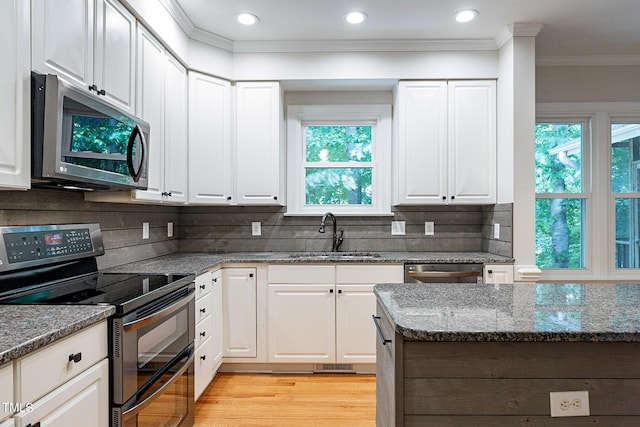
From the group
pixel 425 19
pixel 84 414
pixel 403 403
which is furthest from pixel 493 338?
pixel 425 19

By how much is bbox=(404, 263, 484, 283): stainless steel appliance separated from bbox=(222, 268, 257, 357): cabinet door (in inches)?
46.8

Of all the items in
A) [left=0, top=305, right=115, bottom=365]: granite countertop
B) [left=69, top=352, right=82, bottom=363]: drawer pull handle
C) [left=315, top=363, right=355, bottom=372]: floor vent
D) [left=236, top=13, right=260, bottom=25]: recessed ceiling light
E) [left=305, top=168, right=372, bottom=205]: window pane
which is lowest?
[left=315, top=363, right=355, bottom=372]: floor vent

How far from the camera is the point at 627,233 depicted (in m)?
3.51

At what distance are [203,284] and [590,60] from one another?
→ 3750 mm

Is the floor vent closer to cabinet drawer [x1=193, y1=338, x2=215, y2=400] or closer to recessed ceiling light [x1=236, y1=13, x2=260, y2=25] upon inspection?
cabinet drawer [x1=193, y1=338, x2=215, y2=400]

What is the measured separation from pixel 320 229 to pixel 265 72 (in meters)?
1.39

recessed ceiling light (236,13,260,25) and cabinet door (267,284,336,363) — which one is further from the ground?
recessed ceiling light (236,13,260,25)

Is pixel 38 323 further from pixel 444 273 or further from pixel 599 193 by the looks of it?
pixel 599 193

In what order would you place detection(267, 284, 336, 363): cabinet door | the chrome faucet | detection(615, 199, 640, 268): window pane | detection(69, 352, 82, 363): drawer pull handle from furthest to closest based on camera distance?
1. detection(615, 199, 640, 268): window pane
2. the chrome faucet
3. detection(267, 284, 336, 363): cabinet door
4. detection(69, 352, 82, 363): drawer pull handle

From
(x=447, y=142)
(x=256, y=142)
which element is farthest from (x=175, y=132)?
(x=447, y=142)

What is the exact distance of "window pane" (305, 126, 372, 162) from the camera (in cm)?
370

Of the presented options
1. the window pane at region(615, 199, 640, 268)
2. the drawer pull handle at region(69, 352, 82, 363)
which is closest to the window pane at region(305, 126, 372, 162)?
the window pane at region(615, 199, 640, 268)

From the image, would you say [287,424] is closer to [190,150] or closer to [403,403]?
[403,403]

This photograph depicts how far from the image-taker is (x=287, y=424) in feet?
7.61
